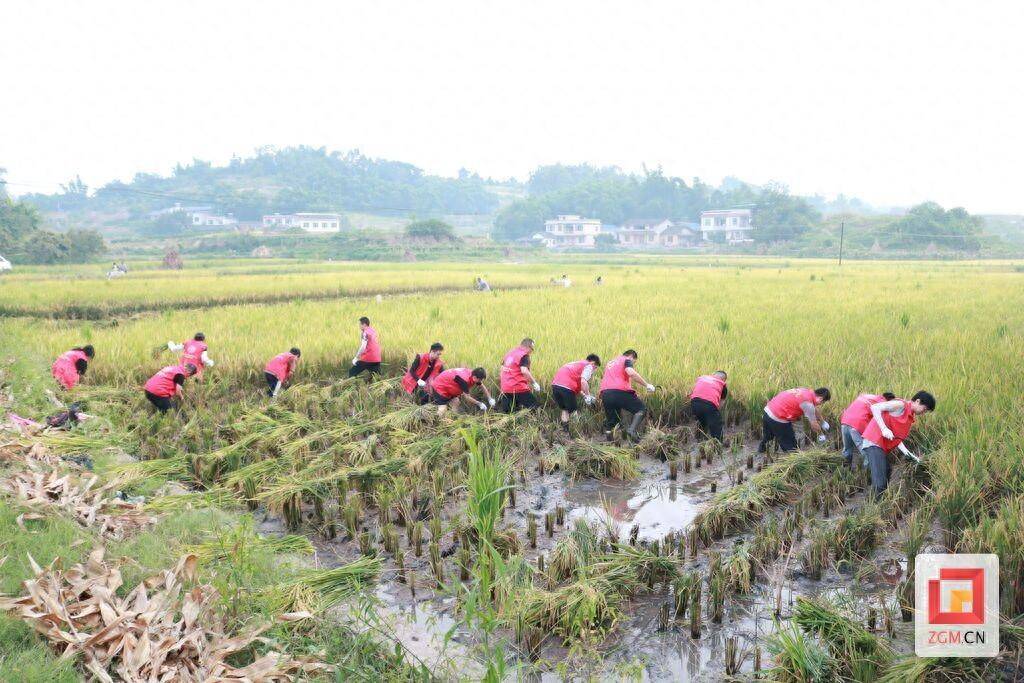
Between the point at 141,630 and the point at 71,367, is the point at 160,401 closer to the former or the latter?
the point at 71,367

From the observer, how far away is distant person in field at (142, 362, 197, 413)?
319 inches

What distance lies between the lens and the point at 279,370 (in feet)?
29.2

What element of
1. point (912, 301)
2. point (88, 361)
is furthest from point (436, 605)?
point (912, 301)

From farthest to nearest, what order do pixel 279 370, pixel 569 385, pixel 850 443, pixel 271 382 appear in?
1. pixel 271 382
2. pixel 279 370
3. pixel 569 385
4. pixel 850 443

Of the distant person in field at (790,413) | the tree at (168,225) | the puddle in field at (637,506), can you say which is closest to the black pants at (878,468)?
the distant person in field at (790,413)

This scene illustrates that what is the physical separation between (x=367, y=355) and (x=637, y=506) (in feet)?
16.0

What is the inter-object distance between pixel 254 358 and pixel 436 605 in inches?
269

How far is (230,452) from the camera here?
6645mm

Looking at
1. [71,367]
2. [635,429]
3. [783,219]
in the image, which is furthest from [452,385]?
[783,219]

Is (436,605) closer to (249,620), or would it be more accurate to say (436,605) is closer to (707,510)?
(249,620)

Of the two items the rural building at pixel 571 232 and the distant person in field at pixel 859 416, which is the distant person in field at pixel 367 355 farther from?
the rural building at pixel 571 232

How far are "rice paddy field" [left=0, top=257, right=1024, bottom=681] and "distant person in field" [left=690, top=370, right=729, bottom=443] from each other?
0.78ft

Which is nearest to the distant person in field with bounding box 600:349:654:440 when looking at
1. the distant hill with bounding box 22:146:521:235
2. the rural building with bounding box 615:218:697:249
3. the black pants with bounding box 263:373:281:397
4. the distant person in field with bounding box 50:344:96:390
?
the black pants with bounding box 263:373:281:397

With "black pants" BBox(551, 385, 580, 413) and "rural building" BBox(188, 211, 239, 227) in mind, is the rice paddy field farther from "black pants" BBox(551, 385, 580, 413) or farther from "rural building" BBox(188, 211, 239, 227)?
"rural building" BBox(188, 211, 239, 227)
